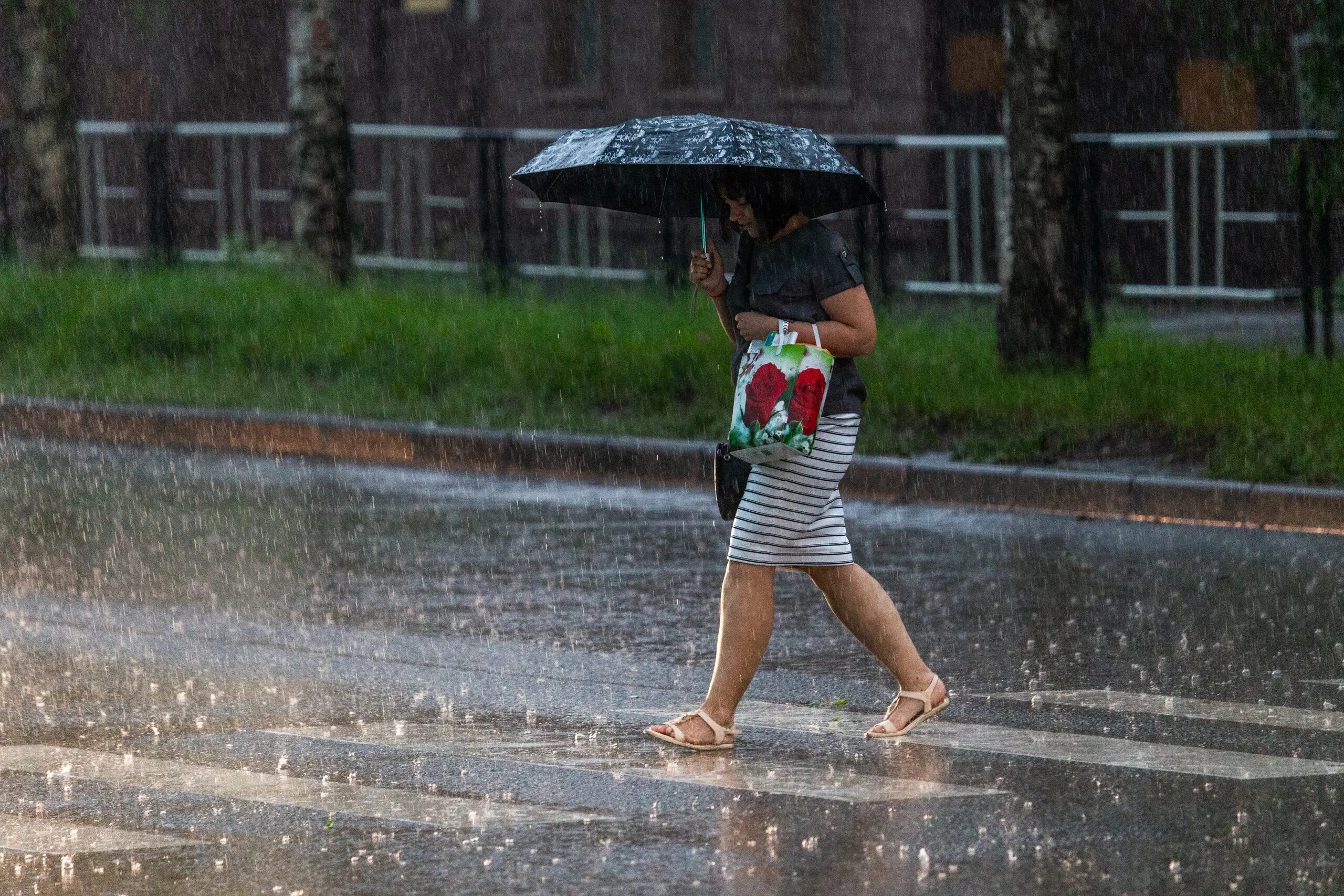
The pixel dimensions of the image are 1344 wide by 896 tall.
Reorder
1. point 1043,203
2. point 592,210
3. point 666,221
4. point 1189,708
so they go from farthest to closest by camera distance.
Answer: point 592,210 < point 666,221 < point 1043,203 < point 1189,708

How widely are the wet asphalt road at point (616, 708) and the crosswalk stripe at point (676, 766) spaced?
17 mm

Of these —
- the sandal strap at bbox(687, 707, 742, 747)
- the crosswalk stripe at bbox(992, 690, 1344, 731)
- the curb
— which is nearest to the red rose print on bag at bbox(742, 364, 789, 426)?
the sandal strap at bbox(687, 707, 742, 747)

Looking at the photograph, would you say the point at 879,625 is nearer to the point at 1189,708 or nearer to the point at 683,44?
the point at 1189,708

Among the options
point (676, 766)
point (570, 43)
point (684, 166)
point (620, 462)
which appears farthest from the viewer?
point (570, 43)

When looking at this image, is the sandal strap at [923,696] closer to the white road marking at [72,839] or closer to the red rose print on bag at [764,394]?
the red rose print on bag at [764,394]

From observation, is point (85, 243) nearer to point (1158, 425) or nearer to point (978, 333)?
point (978, 333)

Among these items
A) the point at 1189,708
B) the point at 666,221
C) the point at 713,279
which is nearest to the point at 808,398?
the point at 713,279

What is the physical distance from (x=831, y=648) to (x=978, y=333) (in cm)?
792

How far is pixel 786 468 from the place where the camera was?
22.0 feet

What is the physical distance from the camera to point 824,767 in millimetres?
6441

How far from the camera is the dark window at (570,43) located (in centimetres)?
2559

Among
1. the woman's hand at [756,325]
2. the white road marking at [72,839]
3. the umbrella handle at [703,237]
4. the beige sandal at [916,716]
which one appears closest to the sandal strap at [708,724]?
the beige sandal at [916,716]

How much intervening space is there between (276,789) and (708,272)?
1.77 metres

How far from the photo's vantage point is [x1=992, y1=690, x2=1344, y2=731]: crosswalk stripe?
22.8 ft
